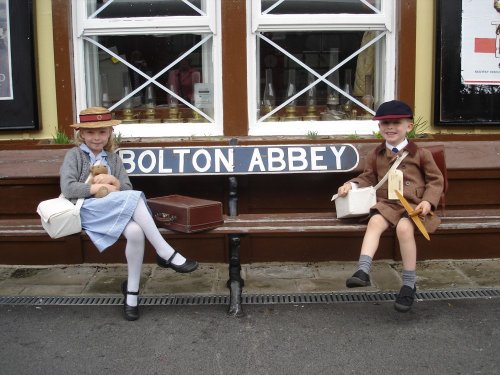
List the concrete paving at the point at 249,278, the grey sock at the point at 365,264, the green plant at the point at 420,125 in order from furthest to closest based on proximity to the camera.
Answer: the green plant at the point at 420,125
the concrete paving at the point at 249,278
the grey sock at the point at 365,264

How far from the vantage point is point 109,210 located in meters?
4.16

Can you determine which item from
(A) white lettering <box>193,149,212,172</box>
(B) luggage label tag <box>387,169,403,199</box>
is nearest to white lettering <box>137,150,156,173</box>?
(A) white lettering <box>193,149,212,172</box>

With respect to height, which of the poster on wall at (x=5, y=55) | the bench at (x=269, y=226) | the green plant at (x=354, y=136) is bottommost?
the bench at (x=269, y=226)

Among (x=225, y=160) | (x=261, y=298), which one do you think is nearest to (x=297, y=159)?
(x=225, y=160)

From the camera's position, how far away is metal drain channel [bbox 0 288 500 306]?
4.54 metres

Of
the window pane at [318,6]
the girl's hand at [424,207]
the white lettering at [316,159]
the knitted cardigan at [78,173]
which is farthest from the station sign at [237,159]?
the window pane at [318,6]

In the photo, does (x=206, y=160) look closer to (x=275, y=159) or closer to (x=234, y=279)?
(x=275, y=159)

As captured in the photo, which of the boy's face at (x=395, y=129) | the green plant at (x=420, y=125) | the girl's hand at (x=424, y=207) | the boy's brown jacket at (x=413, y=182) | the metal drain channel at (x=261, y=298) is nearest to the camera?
the girl's hand at (x=424, y=207)

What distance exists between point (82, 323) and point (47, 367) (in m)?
0.61

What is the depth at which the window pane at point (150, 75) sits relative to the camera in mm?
5406

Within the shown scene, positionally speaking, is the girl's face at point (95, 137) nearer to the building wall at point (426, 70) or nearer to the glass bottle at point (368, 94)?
the glass bottle at point (368, 94)

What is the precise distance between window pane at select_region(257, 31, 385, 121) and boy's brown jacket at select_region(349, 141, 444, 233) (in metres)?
1.12

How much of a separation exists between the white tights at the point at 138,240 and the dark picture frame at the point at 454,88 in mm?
2452

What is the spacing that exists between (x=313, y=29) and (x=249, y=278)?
2.05 m
